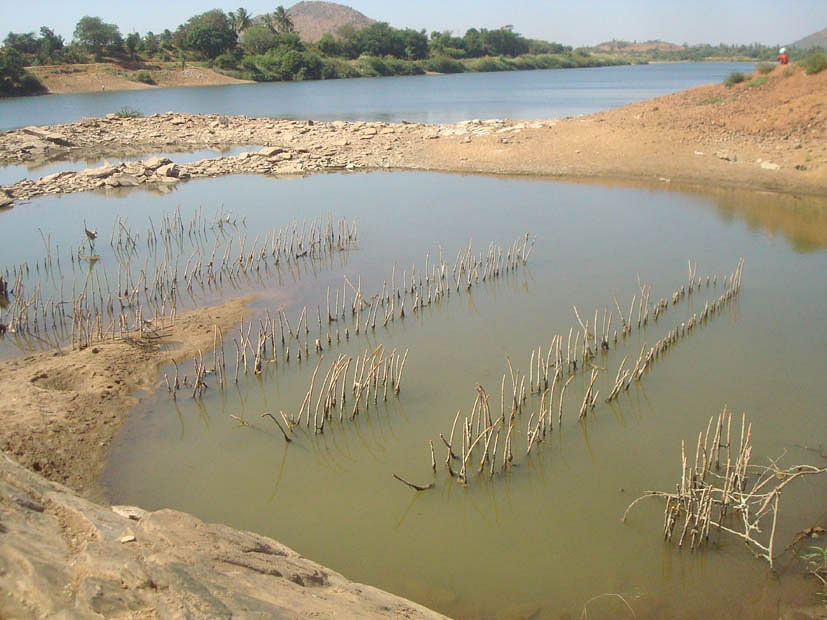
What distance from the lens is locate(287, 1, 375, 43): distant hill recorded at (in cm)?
15218

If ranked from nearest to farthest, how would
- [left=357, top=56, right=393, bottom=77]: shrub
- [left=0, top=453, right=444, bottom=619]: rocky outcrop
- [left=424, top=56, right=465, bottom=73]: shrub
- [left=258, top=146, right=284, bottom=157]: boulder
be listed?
[left=0, top=453, right=444, bottom=619]: rocky outcrop
[left=258, top=146, right=284, bottom=157]: boulder
[left=357, top=56, right=393, bottom=77]: shrub
[left=424, top=56, right=465, bottom=73]: shrub

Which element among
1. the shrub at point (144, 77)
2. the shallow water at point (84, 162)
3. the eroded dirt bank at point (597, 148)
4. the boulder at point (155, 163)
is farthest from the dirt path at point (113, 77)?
the boulder at point (155, 163)

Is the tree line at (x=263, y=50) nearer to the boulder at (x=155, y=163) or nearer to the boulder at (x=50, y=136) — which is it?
the boulder at (x=50, y=136)

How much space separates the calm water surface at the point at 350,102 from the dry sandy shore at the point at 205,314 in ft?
23.6

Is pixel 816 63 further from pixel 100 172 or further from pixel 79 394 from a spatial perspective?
pixel 79 394

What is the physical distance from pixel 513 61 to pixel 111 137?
6664 cm

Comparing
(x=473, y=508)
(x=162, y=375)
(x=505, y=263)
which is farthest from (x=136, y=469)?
(x=505, y=263)

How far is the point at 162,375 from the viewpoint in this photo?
6660 millimetres

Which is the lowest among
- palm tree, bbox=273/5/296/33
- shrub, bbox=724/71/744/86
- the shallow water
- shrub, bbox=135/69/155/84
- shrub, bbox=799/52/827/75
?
the shallow water

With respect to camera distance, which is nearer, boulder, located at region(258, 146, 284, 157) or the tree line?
boulder, located at region(258, 146, 284, 157)

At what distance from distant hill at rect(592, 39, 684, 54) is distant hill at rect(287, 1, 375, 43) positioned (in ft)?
199

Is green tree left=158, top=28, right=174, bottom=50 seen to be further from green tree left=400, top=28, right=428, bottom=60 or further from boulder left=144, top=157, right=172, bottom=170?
boulder left=144, top=157, right=172, bottom=170

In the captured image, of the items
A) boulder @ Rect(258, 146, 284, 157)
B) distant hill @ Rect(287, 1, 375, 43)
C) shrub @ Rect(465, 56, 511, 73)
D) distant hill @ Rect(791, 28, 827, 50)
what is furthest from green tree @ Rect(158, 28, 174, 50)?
distant hill @ Rect(791, 28, 827, 50)

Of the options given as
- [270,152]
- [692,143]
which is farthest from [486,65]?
[692,143]
